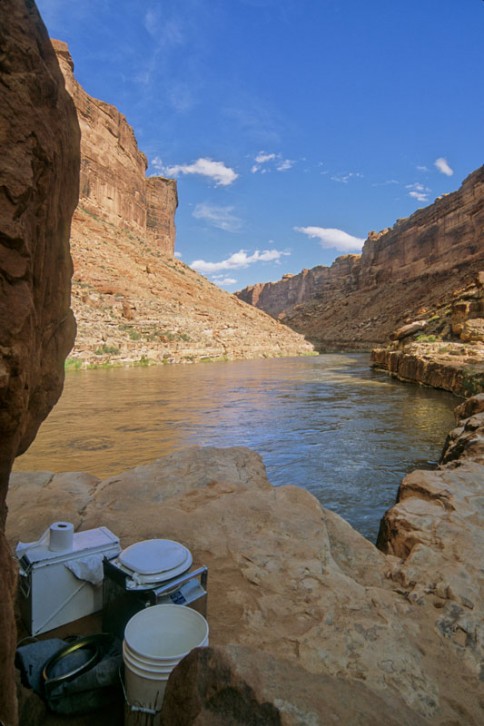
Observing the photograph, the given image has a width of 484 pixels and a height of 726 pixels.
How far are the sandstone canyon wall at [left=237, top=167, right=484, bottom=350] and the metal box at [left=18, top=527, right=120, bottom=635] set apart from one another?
43.2m

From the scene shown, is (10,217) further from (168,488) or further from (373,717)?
(168,488)

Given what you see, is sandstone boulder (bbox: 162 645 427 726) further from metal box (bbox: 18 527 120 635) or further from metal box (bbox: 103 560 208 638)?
metal box (bbox: 18 527 120 635)

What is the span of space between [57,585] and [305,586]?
133 cm

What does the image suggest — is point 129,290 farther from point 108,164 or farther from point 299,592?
point 299,592

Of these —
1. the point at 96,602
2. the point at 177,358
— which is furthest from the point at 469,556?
the point at 177,358

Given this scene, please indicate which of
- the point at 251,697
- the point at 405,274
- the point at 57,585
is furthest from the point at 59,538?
the point at 405,274

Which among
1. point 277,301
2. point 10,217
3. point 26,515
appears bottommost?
point 26,515

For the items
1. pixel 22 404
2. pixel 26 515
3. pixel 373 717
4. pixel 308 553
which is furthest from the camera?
pixel 26 515

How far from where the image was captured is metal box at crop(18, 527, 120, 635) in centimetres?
203

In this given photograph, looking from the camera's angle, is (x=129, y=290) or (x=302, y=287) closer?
(x=129, y=290)

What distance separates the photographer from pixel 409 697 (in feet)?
5.39

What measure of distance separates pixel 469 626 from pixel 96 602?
1.95 metres

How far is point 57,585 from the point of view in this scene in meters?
2.10

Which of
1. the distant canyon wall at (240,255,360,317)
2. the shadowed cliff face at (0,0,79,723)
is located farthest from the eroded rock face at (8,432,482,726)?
the distant canyon wall at (240,255,360,317)
